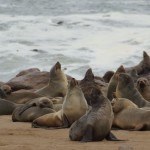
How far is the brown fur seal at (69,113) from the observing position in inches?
311

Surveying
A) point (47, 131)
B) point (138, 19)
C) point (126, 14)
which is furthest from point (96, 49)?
point (47, 131)

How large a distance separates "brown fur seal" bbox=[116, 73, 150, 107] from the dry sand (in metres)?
1.57

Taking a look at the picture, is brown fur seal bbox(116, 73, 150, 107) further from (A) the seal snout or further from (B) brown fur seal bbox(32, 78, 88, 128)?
(A) the seal snout

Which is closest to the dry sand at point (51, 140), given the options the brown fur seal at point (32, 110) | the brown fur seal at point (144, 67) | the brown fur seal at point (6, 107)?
the brown fur seal at point (32, 110)

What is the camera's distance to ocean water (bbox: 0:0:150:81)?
19453 mm

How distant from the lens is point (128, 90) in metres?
9.27

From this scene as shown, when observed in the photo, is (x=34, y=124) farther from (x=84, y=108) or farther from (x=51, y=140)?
(x=51, y=140)

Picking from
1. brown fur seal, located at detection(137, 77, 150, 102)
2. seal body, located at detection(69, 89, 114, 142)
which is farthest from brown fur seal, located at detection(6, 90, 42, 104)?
seal body, located at detection(69, 89, 114, 142)

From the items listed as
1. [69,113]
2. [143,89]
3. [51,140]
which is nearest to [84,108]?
[69,113]

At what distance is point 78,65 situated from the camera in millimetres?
18891

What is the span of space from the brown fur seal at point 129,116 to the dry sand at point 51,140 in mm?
179

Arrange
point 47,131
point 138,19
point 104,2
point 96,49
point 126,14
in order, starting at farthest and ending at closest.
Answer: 1. point 104,2
2. point 126,14
3. point 138,19
4. point 96,49
5. point 47,131

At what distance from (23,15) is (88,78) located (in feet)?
76.2

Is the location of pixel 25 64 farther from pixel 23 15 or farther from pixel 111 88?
pixel 23 15
